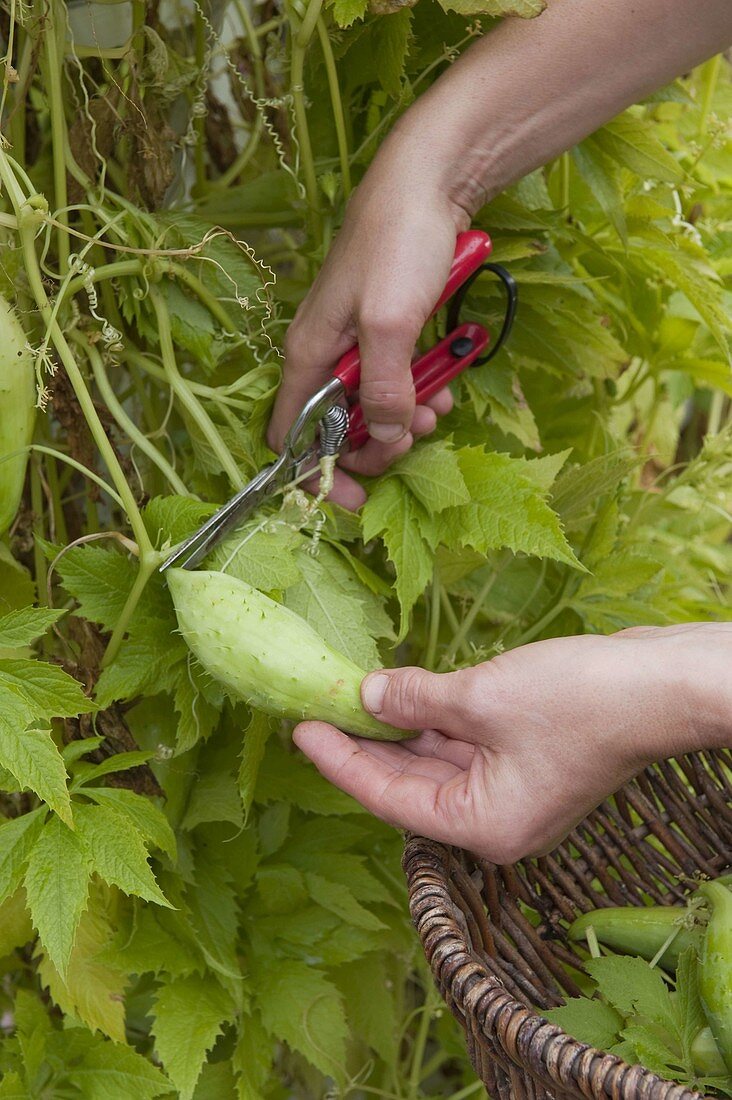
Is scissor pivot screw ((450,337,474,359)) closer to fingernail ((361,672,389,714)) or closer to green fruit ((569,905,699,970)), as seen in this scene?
fingernail ((361,672,389,714))

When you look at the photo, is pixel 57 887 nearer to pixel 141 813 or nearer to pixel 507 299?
pixel 141 813

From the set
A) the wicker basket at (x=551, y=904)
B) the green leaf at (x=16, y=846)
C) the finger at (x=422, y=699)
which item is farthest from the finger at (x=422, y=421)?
the green leaf at (x=16, y=846)

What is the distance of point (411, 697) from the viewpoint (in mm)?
852

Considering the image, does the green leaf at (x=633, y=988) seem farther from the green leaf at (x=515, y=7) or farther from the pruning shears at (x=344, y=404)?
the green leaf at (x=515, y=7)

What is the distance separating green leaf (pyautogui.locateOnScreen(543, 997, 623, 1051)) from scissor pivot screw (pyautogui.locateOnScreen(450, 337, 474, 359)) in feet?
2.06

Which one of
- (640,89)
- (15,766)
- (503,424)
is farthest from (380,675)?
(640,89)

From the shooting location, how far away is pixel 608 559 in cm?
130

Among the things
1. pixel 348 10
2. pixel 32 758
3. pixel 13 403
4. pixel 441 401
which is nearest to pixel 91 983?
pixel 32 758

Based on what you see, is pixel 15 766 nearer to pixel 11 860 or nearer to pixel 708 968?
pixel 11 860

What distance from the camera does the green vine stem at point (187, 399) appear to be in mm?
982

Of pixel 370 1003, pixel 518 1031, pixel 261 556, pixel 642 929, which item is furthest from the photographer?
pixel 370 1003

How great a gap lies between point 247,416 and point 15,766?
419mm

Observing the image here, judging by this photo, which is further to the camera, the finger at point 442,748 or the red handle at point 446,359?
the red handle at point 446,359

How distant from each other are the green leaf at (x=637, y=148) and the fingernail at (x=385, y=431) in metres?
0.45
